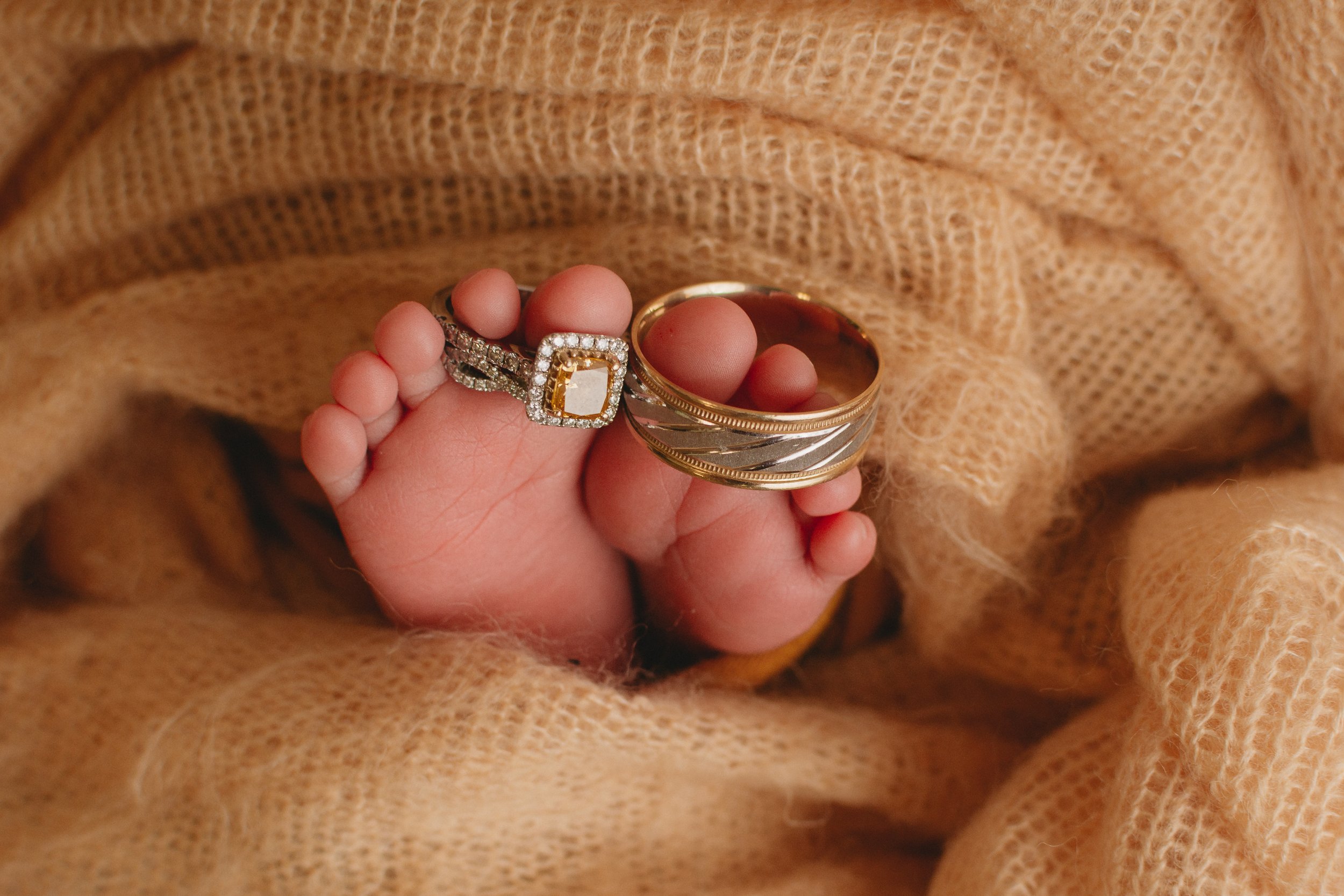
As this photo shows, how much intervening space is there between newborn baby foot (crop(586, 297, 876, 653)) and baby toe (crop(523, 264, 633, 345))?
0.10 ft

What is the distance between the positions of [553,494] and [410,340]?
14 cm

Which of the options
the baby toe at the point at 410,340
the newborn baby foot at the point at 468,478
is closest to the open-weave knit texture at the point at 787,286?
the newborn baby foot at the point at 468,478

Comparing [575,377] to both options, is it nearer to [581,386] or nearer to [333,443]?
[581,386]

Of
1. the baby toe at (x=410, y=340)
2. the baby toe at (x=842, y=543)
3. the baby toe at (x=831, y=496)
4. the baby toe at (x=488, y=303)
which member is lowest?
the baby toe at (x=842, y=543)

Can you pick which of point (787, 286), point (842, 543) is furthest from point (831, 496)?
point (787, 286)

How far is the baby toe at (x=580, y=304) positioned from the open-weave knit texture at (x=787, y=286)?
0.37 feet

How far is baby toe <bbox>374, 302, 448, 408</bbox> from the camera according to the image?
50cm

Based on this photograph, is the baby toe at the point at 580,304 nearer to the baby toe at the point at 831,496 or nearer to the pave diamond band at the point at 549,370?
the pave diamond band at the point at 549,370

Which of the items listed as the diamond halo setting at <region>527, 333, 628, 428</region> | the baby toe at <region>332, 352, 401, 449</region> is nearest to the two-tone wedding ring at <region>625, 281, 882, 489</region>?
the diamond halo setting at <region>527, 333, 628, 428</region>

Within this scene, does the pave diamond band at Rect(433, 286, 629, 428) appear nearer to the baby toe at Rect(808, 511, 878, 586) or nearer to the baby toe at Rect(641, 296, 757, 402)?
the baby toe at Rect(641, 296, 757, 402)

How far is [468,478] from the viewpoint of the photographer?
551mm

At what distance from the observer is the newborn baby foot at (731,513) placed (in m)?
0.51

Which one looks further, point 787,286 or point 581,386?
point 787,286

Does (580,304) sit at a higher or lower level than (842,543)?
higher
